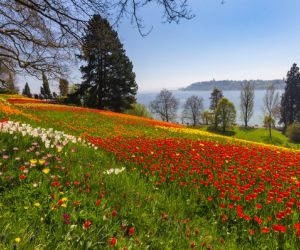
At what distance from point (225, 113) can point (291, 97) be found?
21.5 m

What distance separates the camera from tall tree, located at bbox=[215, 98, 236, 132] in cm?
5559

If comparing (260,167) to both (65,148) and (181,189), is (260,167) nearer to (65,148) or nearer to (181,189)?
(181,189)

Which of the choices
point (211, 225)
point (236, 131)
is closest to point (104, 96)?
point (236, 131)

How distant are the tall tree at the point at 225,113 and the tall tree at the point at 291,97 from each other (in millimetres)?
17836

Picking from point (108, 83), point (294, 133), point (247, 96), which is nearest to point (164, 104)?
point (247, 96)

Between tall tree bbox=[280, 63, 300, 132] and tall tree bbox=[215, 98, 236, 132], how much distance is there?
17.8m

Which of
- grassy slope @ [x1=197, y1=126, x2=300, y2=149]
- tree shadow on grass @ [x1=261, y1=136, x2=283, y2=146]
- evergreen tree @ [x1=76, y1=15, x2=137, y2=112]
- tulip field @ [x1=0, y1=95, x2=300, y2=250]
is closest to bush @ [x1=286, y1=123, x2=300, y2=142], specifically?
grassy slope @ [x1=197, y1=126, x2=300, y2=149]

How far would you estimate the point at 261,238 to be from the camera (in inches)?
187

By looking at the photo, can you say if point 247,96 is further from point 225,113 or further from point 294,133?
point 294,133

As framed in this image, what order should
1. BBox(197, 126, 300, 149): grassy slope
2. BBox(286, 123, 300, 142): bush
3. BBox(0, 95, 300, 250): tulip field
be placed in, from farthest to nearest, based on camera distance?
BBox(286, 123, 300, 142): bush → BBox(197, 126, 300, 149): grassy slope → BBox(0, 95, 300, 250): tulip field

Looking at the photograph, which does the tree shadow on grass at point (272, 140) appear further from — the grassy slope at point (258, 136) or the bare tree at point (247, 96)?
the bare tree at point (247, 96)

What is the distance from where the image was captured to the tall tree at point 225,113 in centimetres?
5559

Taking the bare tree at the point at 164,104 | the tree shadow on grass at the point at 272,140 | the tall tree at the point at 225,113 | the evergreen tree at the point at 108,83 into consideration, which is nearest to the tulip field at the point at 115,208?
the evergreen tree at the point at 108,83

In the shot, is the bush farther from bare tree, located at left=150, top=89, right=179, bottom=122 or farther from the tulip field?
the tulip field
